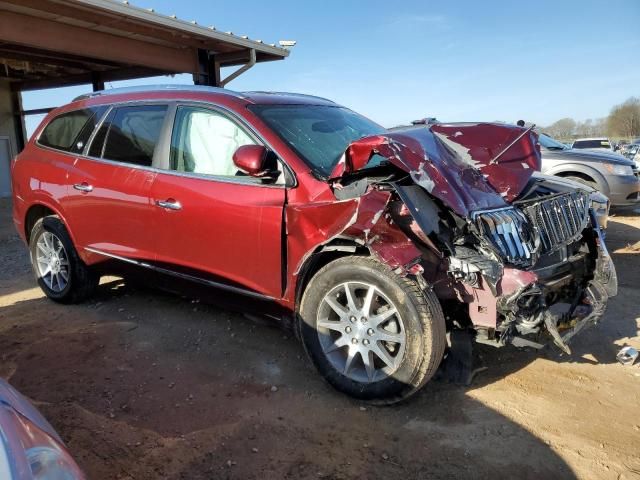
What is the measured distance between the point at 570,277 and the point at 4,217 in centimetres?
1222

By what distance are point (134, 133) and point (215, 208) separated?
3.97 feet

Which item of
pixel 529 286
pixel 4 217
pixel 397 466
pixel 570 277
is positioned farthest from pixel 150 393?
pixel 4 217

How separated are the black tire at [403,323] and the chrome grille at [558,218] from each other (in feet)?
2.98

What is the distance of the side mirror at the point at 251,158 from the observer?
312 centimetres

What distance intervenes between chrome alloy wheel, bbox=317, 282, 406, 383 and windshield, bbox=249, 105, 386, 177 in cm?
81

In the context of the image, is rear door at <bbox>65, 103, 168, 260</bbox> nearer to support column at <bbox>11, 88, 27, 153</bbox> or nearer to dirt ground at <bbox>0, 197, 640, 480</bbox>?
dirt ground at <bbox>0, 197, 640, 480</bbox>

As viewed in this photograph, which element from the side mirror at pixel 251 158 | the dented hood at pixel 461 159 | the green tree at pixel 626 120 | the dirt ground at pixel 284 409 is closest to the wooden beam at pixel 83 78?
the dirt ground at pixel 284 409

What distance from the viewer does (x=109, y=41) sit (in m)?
9.95

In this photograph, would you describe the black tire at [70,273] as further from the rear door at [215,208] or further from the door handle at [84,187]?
the rear door at [215,208]

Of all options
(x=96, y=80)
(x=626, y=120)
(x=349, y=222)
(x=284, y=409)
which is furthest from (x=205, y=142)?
(x=626, y=120)

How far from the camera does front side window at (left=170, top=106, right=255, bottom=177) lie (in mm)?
3537

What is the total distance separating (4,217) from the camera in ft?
38.3

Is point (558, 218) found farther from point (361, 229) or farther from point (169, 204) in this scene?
point (169, 204)

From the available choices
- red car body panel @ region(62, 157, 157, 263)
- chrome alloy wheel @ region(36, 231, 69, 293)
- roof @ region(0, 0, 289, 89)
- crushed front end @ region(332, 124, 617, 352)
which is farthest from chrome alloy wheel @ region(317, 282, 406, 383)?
roof @ region(0, 0, 289, 89)
